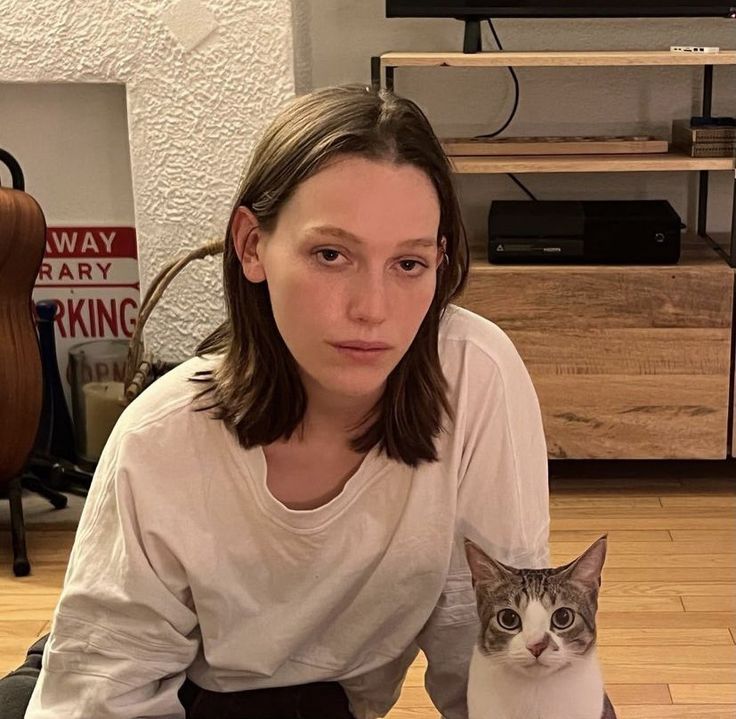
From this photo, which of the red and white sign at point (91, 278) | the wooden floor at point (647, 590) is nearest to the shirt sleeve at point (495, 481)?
the wooden floor at point (647, 590)

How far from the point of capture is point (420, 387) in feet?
3.78

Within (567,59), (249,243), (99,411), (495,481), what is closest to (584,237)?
(567,59)

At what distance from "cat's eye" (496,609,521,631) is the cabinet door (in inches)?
62.0

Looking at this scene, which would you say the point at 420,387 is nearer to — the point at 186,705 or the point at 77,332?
the point at 186,705

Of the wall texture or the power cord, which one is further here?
the power cord

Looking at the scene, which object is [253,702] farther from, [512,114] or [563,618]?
[512,114]

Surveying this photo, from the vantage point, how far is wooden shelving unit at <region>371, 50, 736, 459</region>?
8.35 ft

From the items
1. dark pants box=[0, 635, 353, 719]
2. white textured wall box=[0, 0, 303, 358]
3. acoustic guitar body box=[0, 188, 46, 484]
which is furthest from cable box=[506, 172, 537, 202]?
dark pants box=[0, 635, 353, 719]

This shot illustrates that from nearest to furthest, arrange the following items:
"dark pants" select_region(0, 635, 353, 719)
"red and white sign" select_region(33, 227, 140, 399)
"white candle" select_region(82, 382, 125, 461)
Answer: "dark pants" select_region(0, 635, 353, 719), "white candle" select_region(82, 382, 125, 461), "red and white sign" select_region(33, 227, 140, 399)

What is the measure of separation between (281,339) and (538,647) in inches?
14.7

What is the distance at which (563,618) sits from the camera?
40.8 inches

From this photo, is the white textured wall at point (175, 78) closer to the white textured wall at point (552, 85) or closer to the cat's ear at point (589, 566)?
the white textured wall at point (552, 85)

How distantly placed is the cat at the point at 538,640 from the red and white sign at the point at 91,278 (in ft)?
6.80

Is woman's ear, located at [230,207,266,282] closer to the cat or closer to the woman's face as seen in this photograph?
the woman's face
